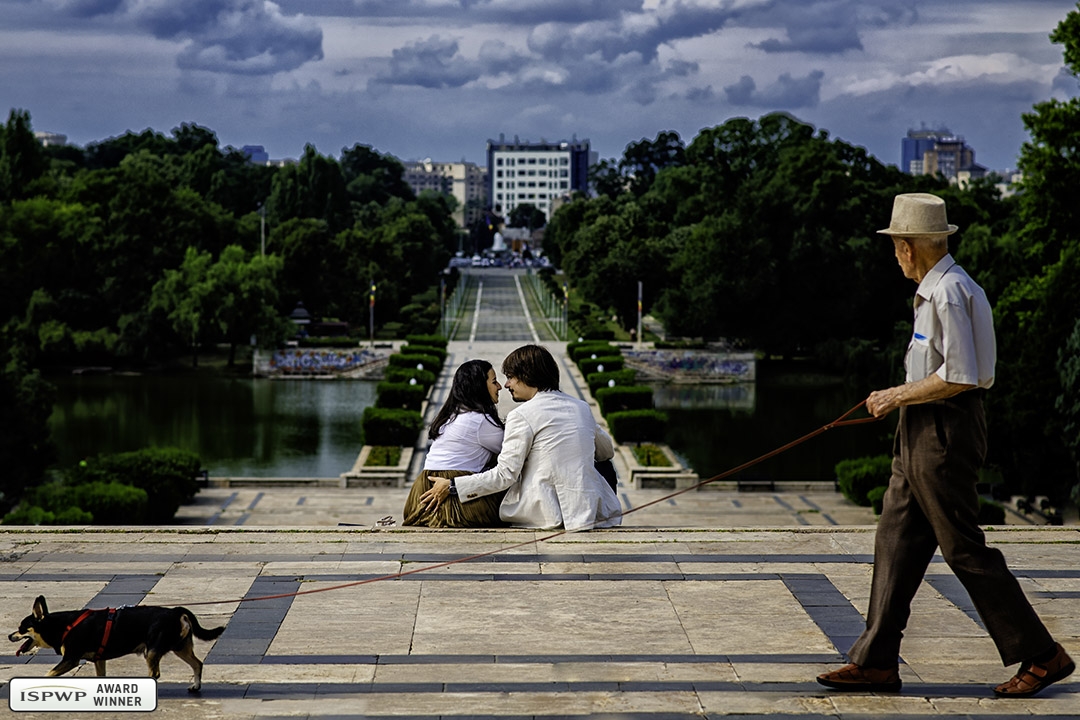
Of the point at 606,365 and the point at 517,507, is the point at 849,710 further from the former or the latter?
the point at 606,365

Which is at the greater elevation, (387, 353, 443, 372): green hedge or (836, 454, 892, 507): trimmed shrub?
(387, 353, 443, 372): green hedge

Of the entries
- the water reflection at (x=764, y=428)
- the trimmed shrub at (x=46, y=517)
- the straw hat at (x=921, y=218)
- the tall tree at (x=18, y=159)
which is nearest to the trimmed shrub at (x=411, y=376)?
the water reflection at (x=764, y=428)

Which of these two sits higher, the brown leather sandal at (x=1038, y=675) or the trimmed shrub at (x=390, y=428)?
the brown leather sandal at (x=1038, y=675)

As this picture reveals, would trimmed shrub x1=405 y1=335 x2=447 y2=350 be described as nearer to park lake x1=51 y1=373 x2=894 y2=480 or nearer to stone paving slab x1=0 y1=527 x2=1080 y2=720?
park lake x1=51 y1=373 x2=894 y2=480

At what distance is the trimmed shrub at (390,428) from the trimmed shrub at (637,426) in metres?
4.93

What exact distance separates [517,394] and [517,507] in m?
0.72

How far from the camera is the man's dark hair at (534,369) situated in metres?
8.31

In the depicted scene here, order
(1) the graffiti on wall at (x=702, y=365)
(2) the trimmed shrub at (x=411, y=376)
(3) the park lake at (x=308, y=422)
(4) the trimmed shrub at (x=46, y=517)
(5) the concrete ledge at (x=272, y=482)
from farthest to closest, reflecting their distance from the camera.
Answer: (1) the graffiti on wall at (x=702, y=365)
(2) the trimmed shrub at (x=411, y=376)
(3) the park lake at (x=308, y=422)
(5) the concrete ledge at (x=272, y=482)
(4) the trimmed shrub at (x=46, y=517)

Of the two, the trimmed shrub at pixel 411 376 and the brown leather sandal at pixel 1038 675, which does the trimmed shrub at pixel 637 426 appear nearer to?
the trimmed shrub at pixel 411 376

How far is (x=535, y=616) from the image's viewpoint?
691cm

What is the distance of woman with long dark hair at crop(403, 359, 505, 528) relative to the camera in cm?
880

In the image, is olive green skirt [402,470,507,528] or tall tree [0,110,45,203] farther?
tall tree [0,110,45,203]

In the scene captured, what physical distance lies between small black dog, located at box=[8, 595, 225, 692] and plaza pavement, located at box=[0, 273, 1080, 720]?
0.22 meters

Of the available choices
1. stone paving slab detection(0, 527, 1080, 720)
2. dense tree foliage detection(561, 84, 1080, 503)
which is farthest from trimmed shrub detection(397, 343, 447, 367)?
stone paving slab detection(0, 527, 1080, 720)
